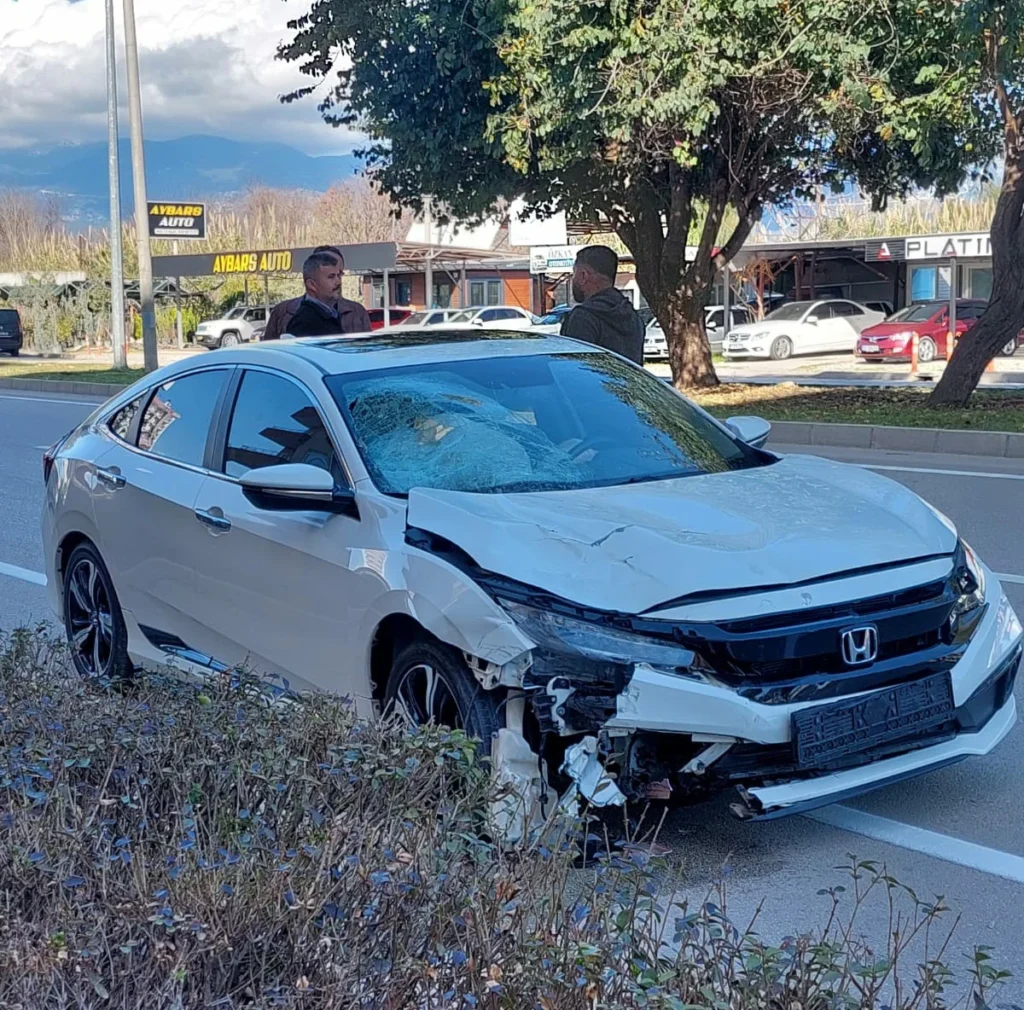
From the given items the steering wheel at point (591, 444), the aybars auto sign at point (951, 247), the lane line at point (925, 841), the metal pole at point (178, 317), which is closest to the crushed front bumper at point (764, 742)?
the lane line at point (925, 841)

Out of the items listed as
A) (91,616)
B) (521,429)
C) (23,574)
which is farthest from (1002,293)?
(91,616)

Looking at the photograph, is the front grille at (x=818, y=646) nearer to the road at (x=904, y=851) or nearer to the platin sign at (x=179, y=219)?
the road at (x=904, y=851)

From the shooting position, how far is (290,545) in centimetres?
468

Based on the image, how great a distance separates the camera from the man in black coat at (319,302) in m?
7.90

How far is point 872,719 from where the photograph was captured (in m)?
3.88

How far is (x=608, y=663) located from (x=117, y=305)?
101 ft

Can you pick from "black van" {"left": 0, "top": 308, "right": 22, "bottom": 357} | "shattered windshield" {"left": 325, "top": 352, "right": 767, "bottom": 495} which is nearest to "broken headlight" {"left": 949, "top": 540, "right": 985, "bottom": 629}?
"shattered windshield" {"left": 325, "top": 352, "right": 767, "bottom": 495}

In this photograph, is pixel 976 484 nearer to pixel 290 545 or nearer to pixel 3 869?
pixel 290 545

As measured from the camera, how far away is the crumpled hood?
3.80m

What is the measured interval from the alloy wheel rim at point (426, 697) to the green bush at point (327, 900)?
0.68 metres

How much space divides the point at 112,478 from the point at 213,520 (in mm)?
972

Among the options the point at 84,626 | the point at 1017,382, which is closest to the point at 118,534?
the point at 84,626

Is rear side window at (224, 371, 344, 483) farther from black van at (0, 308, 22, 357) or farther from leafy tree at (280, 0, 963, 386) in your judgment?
black van at (0, 308, 22, 357)

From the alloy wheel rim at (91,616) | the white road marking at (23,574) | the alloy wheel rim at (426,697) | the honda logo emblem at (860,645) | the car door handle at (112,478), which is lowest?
the white road marking at (23,574)
